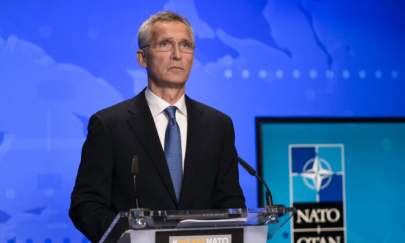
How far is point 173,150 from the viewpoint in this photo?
293 cm

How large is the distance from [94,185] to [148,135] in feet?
0.99

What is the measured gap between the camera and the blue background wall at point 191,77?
162 inches

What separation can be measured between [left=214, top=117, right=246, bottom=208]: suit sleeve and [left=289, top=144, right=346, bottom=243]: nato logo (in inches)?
64.3

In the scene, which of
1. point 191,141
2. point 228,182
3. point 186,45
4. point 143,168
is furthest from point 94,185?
point 186,45

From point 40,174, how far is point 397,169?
91.3 inches

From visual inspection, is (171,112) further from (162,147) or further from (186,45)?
(186,45)

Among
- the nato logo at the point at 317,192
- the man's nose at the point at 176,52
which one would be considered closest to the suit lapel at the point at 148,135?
the man's nose at the point at 176,52

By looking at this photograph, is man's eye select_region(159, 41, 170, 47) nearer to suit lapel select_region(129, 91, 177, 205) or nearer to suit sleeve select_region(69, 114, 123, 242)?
suit lapel select_region(129, 91, 177, 205)

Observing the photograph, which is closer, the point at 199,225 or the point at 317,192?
the point at 199,225

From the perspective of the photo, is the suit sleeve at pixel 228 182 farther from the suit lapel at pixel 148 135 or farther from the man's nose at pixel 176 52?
the man's nose at pixel 176 52

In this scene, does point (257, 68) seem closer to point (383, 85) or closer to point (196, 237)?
point (383, 85)

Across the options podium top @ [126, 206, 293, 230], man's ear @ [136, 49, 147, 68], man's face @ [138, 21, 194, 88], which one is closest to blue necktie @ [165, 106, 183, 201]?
man's face @ [138, 21, 194, 88]

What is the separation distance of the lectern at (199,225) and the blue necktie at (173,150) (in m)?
0.64

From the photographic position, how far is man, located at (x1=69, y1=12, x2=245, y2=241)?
9.26 feet
